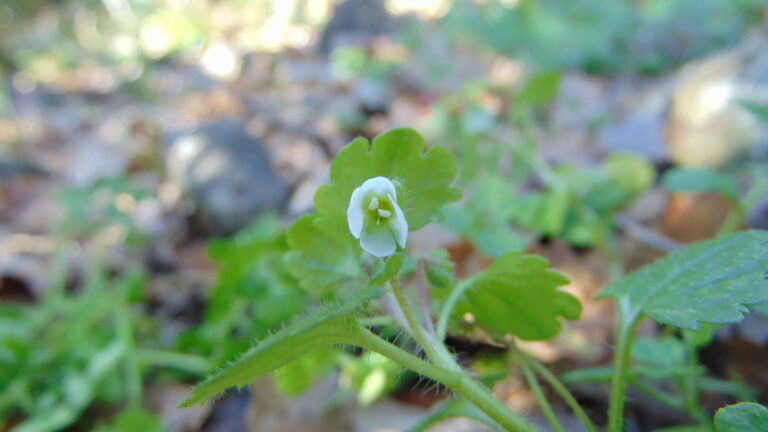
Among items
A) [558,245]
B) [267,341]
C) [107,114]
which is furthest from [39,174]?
[267,341]

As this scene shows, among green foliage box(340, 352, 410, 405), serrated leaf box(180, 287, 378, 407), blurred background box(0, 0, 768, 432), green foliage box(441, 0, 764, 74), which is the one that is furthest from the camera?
→ green foliage box(441, 0, 764, 74)

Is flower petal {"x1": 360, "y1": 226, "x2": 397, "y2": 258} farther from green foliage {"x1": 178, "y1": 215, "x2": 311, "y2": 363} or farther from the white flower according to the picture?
green foliage {"x1": 178, "y1": 215, "x2": 311, "y2": 363}

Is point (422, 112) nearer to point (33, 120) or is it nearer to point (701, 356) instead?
point (701, 356)

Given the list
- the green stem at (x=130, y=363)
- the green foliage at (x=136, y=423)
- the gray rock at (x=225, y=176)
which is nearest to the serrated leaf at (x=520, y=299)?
the green foliage at (x=136, y=423)

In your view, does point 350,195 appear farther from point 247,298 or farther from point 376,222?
point 247,298

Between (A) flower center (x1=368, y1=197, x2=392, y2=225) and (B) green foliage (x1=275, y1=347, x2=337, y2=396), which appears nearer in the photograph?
(A) flower center (x1=368, y1=197, x2=392, y2=225)

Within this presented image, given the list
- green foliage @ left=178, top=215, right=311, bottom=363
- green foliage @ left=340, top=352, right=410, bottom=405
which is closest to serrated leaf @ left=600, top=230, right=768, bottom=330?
green foliage @ left=340, top=352, right=410, bottom=405

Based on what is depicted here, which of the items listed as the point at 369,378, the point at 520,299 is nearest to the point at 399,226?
the point at 520,299
